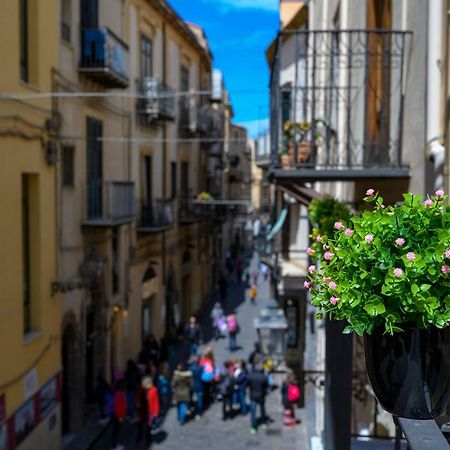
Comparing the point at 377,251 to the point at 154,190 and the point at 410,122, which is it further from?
the point at 154,190

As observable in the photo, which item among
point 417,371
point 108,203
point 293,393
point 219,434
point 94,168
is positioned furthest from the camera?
point 108,203

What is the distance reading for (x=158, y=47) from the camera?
2247 centimetres

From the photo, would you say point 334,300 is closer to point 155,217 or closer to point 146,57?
point 155,217

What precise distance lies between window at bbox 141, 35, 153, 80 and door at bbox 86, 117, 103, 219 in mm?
4502

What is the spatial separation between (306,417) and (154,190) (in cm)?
982

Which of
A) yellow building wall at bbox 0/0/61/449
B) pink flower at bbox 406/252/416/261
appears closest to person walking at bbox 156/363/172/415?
yellow building wall at bbox 0/0/61/449

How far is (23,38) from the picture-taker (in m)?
11.8

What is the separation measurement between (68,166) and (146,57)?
7719 millimetres

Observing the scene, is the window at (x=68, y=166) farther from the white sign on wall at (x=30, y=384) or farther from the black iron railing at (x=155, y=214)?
the black iron railing at (x=155, y=214)

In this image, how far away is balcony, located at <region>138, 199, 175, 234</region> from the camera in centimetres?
2018

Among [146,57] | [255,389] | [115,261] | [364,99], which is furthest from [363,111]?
[146,57]

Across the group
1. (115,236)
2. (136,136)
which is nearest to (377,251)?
(115,236)

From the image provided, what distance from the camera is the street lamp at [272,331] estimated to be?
38.4 ft

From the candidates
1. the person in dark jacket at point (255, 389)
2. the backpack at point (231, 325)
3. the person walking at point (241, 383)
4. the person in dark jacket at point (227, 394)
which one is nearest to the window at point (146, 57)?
the backpack at point (231, 325)
